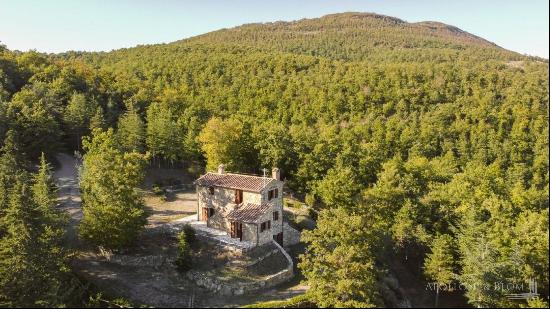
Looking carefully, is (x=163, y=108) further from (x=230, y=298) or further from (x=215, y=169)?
(x=230, y=298)

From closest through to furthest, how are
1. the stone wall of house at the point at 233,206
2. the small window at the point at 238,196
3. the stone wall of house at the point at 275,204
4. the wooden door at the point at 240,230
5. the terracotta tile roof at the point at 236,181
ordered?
the stone wall of house at the point at 233,206, the wooden door at the point at 240,230, the stone wall of house at the point at 275,204, the terracotta tile roof at the point at 236,181, the small window at the point at 238,196

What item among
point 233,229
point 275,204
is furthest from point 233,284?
point 275,204

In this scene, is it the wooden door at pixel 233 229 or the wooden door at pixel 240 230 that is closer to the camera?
the wooden door at pixel 240 230

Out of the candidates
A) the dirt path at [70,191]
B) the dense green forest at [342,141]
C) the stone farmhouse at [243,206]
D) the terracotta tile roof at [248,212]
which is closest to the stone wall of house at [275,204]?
the stone farmhouse at [243,206]

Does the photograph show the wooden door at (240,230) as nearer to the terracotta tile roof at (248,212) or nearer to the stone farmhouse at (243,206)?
the stone farmhouse at (243,206)

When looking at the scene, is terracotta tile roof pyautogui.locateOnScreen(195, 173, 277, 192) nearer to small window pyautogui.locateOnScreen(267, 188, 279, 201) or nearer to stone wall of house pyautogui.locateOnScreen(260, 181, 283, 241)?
stone wall of house pyautogui.locateOnScreen(260, 181, 283, 241)

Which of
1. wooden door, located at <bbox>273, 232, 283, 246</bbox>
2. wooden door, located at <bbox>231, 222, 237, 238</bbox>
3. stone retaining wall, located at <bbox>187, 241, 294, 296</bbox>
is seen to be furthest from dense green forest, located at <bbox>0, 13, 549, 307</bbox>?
wooden door, located at <bbox>231, 222, 237, 238</bbox>
